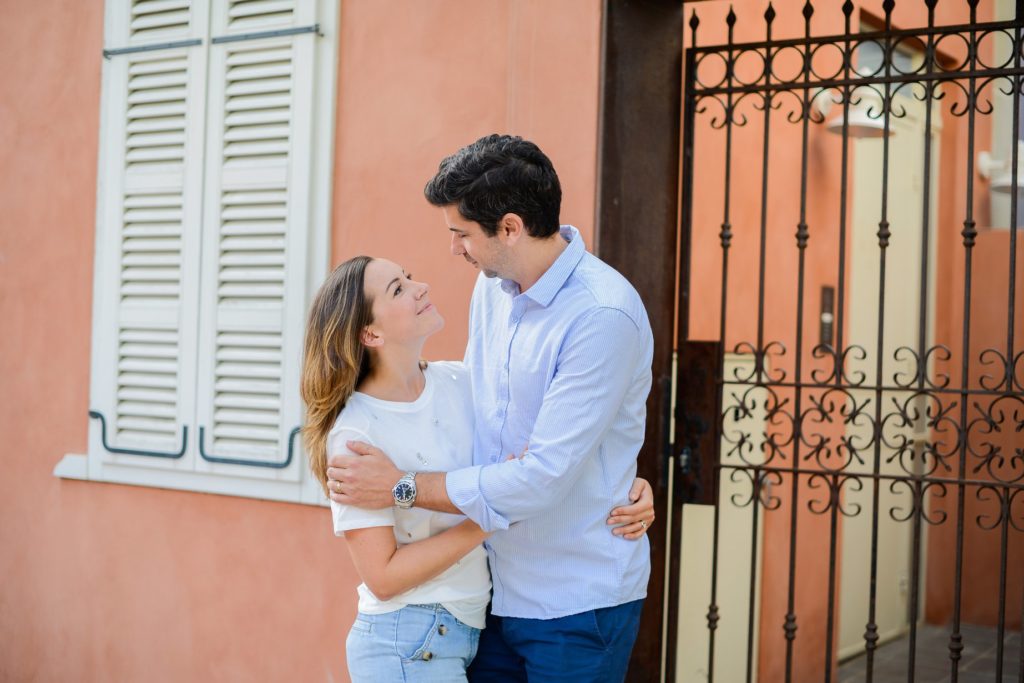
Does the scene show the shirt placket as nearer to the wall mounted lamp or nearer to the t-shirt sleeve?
the t-shirt sleeve

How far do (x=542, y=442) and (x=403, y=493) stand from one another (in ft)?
1.05

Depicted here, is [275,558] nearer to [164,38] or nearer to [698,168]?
[164,38]

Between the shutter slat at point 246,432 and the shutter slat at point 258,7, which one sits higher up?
the shutter slat at point 258,7

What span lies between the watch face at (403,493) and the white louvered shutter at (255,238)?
1.70 metres

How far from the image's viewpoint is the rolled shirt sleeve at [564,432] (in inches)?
93.4

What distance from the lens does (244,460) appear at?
4.15 meters

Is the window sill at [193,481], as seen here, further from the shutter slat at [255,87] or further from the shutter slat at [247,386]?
the shutter slat at [255,87]

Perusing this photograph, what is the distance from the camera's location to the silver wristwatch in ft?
7.93

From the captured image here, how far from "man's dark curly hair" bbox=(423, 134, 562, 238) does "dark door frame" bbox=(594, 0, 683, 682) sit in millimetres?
933

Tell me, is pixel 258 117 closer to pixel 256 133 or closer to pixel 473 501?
pixel 256 133

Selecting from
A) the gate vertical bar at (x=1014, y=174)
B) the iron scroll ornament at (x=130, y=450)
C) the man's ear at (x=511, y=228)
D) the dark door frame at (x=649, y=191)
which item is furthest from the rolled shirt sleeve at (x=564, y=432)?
the iron scroll ornament at (x=130, y=450)

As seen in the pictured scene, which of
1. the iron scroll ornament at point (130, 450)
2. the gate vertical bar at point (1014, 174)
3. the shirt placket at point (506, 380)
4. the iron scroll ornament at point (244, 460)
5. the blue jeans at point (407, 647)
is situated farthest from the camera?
the iron scroll ornament at point (130, 450)

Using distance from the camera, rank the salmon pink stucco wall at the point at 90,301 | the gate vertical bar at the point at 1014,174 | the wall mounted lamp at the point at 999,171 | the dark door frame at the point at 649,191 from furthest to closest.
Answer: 1. the wall mounted lamp at the point at 999,171
2. the salmon pink stucco wall at the point at 90,301
3. the dark door frame at the point at 649,191
4. the gate vertical bar at the point at 1014,174

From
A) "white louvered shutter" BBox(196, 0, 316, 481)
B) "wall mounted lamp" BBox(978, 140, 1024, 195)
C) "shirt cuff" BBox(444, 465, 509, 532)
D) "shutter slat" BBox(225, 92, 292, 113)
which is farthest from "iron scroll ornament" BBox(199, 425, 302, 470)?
"wall mounted lamp" BBox(978, 140, 1024, 195)
